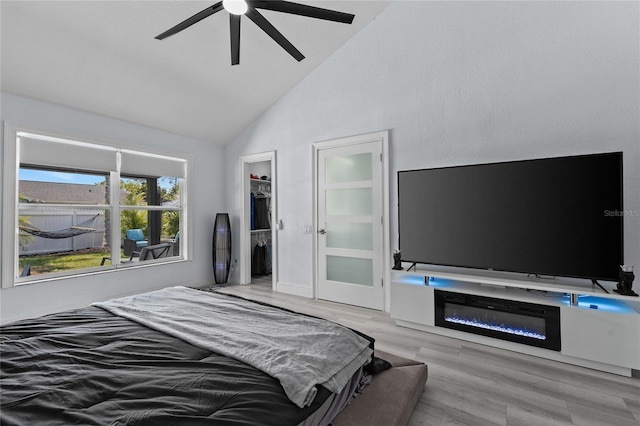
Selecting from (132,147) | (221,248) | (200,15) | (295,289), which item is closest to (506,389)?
(295,289)

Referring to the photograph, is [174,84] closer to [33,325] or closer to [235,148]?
[235,148]

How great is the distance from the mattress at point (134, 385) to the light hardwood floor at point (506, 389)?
738mm

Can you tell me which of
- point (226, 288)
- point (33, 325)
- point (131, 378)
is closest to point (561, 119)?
point (131, 378)

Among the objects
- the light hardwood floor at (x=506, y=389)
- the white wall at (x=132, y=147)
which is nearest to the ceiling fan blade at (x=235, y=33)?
the white wall at (x=132, y=147)

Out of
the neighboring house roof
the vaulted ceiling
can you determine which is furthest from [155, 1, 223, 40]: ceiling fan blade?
the neighboring house roof

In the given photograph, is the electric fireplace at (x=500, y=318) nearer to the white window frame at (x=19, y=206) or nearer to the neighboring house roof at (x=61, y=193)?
the white window frame at (x=19, y=206)

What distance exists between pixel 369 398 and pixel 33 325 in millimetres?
1829

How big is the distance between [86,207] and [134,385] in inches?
137

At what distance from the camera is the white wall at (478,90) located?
2.41 meters

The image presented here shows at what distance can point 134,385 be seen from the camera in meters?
1.06

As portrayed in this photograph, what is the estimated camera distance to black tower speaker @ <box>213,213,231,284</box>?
15.7 feet

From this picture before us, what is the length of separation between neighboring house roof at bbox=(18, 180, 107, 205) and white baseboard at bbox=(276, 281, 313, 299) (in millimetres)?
2595

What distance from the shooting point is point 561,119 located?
102 inches

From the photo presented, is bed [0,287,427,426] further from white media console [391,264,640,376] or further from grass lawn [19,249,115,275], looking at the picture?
grass lawn [19,249,115,275]
